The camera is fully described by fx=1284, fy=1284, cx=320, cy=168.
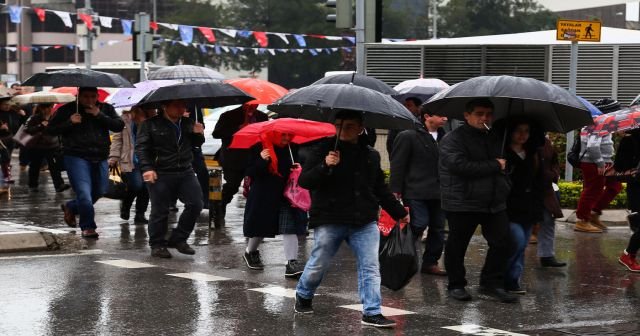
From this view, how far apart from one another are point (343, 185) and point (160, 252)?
3.84 m

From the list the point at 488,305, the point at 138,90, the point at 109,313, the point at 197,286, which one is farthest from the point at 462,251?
the point at 138,90

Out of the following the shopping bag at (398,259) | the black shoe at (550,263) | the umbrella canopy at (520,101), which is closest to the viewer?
the shopping bag at (398,259)

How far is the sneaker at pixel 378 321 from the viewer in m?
8.53

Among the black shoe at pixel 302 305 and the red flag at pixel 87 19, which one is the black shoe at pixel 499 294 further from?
the red flag at pixel 87 19

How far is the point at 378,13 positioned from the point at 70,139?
24.8 feet

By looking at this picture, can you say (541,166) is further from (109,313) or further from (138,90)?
(138,90)

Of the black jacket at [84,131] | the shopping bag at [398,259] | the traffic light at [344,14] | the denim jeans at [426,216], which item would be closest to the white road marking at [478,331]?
the shopping bag at [398,259]

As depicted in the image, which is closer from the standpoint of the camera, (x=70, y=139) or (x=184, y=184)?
(x=184, y=184)

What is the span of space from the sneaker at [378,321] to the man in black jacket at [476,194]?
4.49ft

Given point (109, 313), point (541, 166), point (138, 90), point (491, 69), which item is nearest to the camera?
point (109, 313)

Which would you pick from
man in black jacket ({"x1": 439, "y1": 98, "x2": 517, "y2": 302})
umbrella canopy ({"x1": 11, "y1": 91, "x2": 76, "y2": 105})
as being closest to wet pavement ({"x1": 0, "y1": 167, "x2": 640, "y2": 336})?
man in black jacket ({"x1": 439, "y1": 98, "x2": 517, "y2": 302})

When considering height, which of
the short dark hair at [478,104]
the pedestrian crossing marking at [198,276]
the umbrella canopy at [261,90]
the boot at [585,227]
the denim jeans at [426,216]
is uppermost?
Result: the short dark hair at [478,104]

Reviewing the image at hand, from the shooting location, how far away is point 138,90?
1590 centimetres

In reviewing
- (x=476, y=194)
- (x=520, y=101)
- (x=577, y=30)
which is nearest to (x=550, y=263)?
(x=520, y=101)
